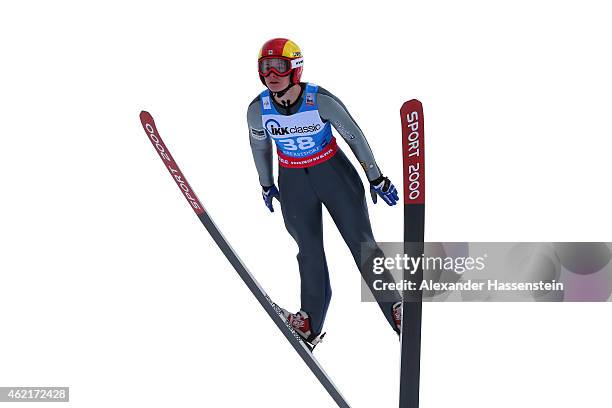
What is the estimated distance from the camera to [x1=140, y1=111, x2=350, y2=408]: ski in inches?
130

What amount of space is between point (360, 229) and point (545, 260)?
91 centimetres

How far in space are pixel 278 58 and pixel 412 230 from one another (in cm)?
82

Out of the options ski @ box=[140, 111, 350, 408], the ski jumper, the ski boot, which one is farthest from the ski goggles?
the ski boot

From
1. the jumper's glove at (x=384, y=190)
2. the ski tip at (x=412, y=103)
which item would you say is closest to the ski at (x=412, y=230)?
the ski tip at (x=412, y=103)

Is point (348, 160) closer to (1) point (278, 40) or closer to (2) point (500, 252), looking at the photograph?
(1) point (278, 40)

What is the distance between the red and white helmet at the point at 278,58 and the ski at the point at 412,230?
55 centimetres

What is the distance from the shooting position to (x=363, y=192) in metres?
3.14

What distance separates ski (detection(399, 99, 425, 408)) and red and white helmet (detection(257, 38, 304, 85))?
554 millimetres

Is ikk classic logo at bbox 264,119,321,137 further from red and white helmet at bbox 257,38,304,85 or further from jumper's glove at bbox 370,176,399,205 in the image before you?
jumper's glove at bbox 370,176,399,205

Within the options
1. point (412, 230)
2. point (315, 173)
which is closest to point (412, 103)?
point (412, 230)

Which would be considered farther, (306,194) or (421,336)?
(306,194)

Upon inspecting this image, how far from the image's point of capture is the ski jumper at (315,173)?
9.62 ft

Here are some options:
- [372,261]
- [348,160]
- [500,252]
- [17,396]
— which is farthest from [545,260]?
[17,396]

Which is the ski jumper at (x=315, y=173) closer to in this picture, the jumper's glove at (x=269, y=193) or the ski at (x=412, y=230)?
the jumper's glove at (x=269, y=193)
